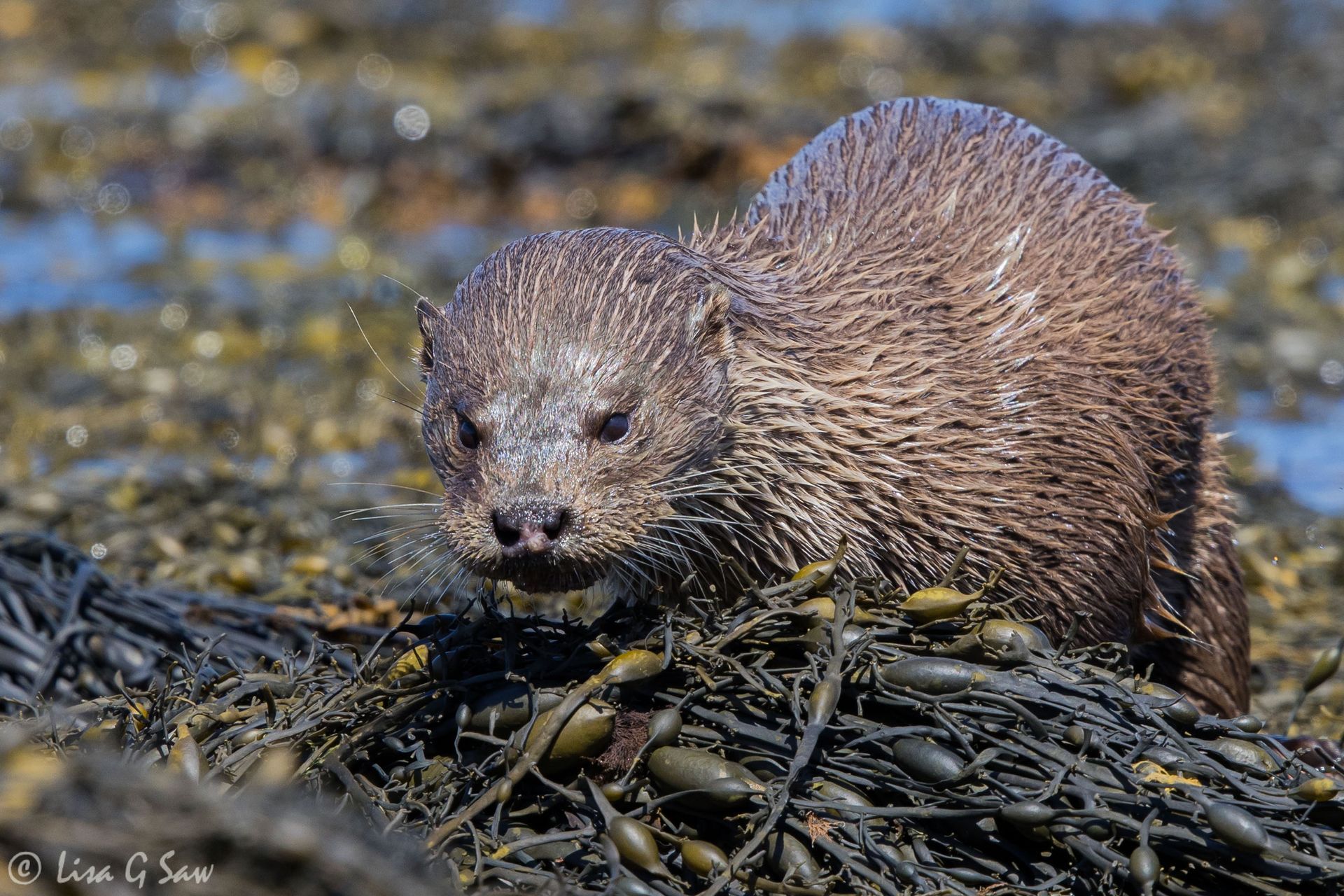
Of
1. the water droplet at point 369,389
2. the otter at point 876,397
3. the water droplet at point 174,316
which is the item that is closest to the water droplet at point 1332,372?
the otter at point 876,397

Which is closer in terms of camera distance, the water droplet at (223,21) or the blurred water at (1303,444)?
the blurred water at (1303,444)

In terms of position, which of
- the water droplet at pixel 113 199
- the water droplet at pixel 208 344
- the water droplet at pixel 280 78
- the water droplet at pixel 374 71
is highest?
the water droplet at pixel 374 71

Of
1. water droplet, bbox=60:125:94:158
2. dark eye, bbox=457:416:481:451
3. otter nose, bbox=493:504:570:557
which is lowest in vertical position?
otter nose, bbox=493:504:570:557

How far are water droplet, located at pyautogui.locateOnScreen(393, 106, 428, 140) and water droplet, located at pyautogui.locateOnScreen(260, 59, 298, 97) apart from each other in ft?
3.74

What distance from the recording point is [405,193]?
9.73 metres

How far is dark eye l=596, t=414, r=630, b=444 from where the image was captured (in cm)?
296

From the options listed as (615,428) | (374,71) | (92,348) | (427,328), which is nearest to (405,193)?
(374,71)

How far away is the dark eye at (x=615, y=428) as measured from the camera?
296 cm

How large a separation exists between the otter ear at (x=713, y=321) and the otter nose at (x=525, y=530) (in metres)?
0.60

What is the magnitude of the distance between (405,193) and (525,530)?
24.2ft

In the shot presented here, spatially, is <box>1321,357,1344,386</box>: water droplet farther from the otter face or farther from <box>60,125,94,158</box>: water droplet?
<box>60,125,94,158</box>: water droplet

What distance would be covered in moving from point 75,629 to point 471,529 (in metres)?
1.81

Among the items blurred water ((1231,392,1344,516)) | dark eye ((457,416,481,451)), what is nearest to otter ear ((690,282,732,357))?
dark eye ((457,416,481,451))

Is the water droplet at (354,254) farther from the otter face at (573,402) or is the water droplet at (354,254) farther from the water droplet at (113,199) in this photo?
the otter face at (573,402)
